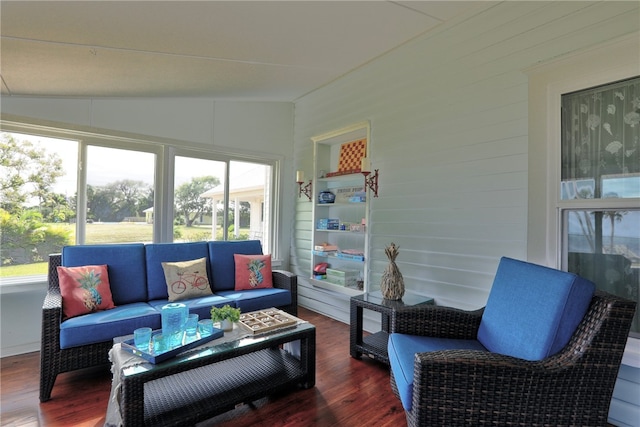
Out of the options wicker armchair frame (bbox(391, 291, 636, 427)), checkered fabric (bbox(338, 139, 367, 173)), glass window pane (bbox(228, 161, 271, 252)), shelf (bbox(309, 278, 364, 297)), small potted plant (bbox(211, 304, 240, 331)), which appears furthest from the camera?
glass window pane (bbox(228, 161, 271, 252))

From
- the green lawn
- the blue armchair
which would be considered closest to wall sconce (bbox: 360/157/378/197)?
the blue armchair

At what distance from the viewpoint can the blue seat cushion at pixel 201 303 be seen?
274 cm

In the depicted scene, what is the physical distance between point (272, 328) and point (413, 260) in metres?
1.63

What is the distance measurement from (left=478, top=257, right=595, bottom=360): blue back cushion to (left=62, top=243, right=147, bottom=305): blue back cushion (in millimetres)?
2906

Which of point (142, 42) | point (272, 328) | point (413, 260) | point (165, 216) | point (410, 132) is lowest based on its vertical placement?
point (272, 328)

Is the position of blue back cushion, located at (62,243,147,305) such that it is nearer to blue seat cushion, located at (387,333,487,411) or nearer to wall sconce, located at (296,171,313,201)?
wall sconce, located at (296,171,313,201)

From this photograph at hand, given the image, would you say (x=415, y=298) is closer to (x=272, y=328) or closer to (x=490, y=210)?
(x=490, y=210)

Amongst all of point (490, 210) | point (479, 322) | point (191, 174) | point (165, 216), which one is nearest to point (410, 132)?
point (490, 210)

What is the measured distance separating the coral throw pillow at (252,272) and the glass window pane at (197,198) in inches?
34.5

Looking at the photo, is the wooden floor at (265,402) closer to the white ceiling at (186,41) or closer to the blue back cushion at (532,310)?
the blue back cushion at (532,310)

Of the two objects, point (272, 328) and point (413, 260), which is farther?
point (413, 260)

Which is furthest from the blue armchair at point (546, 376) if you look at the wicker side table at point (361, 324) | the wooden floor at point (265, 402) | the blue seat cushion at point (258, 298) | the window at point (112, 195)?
the window at point (112, 195)

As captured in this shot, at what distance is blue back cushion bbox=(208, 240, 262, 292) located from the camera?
3.40 meters

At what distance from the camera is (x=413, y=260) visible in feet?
10.3
